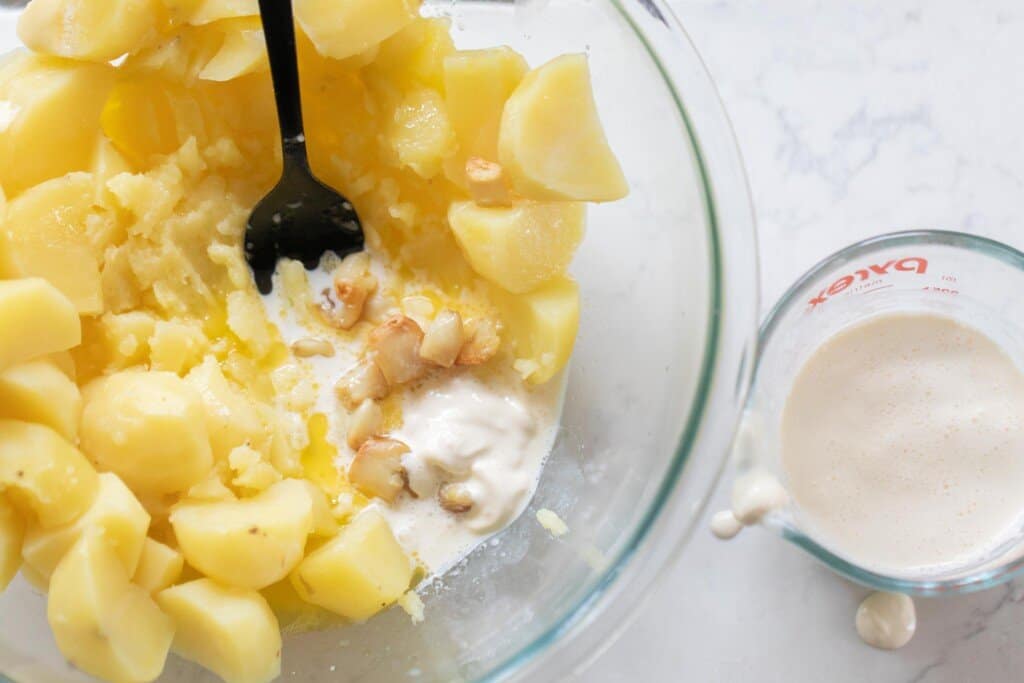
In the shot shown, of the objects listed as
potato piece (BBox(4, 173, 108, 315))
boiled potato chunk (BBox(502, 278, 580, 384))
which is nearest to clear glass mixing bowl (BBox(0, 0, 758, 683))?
boiled potato chunk (BBox(502, 278, 580, 384))

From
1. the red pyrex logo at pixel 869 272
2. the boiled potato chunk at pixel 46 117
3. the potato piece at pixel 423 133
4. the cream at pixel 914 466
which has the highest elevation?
the boiled potato chunk at pixel 46 117

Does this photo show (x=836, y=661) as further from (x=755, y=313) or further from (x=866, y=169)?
(x=866, y=169)

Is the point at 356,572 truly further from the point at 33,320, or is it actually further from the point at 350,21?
the point at 350,21

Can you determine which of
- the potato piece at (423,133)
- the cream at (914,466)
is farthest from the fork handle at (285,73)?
the cream at (914,466)

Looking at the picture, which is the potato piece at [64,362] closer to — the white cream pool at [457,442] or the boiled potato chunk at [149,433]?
the boiled potato chunk at [149,433]

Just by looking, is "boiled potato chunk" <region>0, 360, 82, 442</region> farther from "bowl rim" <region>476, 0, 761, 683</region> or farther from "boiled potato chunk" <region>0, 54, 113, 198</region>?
"bowl rim" <region>476, 0, 761, 683</region>

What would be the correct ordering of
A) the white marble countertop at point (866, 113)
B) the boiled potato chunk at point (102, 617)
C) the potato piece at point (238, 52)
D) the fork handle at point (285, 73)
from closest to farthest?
1. the boiled potato chunk at point (102, 617)
2. the fork handle at point (285, 73)
3. the potato piece at point (238, 52)
4. the white marble countertop at point (866, 113)
